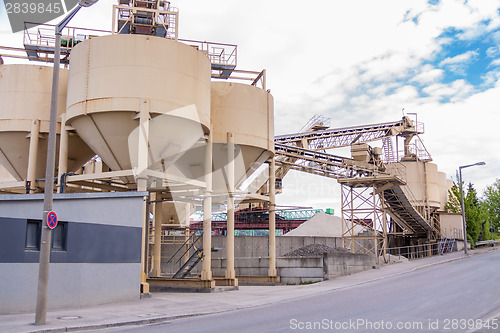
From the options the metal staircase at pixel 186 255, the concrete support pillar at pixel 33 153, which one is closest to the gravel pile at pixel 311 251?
the metal staircase at pixel 186 255

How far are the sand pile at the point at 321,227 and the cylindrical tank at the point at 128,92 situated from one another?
111ft

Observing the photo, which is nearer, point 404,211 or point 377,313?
point 377,313

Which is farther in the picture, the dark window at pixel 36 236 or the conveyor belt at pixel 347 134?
the conveyor belt at pixel 347 134

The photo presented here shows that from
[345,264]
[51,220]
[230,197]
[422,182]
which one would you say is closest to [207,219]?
[230,197]

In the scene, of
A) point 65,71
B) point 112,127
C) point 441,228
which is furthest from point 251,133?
point 441,228

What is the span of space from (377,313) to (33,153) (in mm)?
15968

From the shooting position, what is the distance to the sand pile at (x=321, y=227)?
2074 inches

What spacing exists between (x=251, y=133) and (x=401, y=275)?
10019mm

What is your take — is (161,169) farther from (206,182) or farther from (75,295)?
(75,295)

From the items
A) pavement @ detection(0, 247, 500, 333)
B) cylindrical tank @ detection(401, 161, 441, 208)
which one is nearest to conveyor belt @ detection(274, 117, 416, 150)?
cylindrical tank @ detection(401, 161, 441, 208)

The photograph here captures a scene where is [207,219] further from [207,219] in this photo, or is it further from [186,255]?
[186,255]

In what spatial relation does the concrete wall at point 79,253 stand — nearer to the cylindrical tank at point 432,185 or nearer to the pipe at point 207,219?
the pipe at point 207,219

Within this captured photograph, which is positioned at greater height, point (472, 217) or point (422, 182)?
point (422, 182)

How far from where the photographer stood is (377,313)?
12.7 meters
